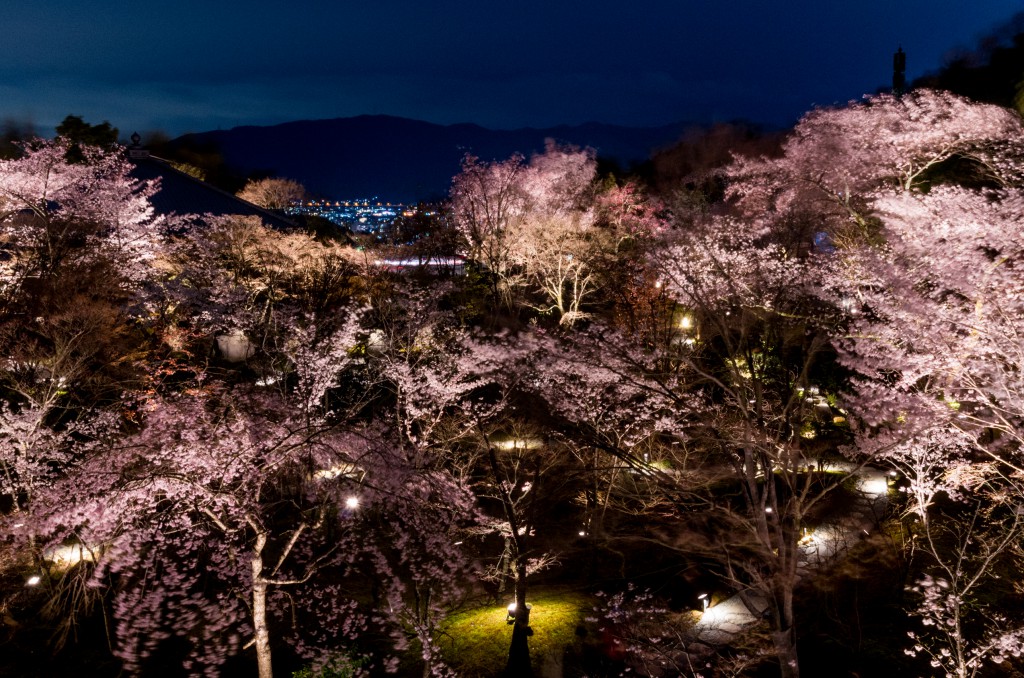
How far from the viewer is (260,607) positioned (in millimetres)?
9555

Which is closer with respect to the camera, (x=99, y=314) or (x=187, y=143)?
(x=99, y=314)

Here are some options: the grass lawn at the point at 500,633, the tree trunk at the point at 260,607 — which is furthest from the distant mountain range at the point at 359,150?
the tree trunk at the point at 260,607

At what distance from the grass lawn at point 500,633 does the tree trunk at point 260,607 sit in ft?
10.9

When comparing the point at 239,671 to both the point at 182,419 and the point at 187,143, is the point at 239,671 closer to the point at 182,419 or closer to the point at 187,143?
the point at 182,419

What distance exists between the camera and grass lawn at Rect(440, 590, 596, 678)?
37.9 ft

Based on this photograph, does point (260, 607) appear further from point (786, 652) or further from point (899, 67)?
point (899, 67)

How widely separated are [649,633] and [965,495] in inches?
366

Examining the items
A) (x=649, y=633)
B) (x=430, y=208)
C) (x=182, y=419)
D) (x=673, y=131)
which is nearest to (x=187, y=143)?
(x=430, y=208)

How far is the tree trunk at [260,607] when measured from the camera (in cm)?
923

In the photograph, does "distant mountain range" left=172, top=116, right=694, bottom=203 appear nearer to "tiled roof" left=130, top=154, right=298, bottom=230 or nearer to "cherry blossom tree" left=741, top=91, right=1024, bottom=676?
"tiled roof" left=130, top=154, right=298, bottom=230

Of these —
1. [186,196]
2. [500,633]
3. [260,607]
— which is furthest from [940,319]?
[186,196]

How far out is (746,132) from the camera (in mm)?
41188

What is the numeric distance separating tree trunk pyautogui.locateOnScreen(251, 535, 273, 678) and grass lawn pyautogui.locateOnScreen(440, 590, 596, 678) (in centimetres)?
331

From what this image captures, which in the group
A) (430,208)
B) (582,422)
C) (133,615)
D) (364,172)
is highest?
(364,172)
